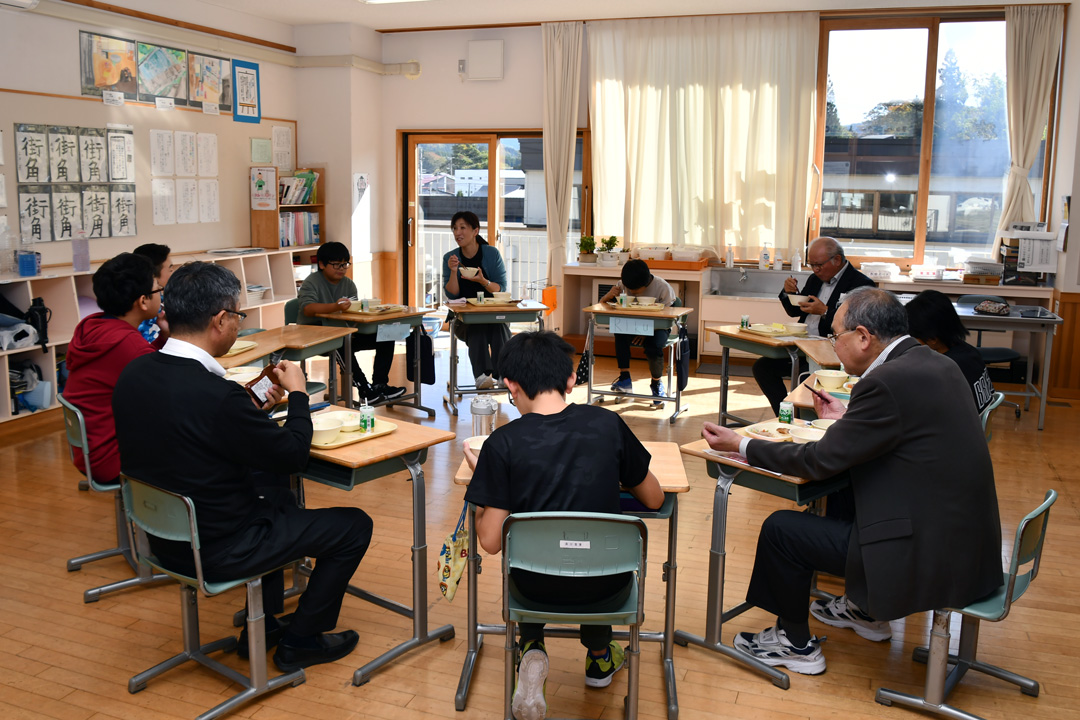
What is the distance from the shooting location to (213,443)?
2.63 m

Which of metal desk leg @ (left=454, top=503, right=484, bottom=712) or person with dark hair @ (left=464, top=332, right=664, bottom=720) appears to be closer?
person with dark hair @ (left=464, top=332, right=664, bottom=720)

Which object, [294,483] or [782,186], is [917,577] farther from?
[782,186]

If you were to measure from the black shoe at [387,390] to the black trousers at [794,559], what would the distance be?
4.10 m

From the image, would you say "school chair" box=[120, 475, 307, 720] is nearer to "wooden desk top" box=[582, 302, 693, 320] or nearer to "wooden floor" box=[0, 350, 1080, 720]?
"wooden floor" box=[0, 350, 1080, 720]

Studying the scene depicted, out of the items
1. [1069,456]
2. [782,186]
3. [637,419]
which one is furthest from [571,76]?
[1069,456]

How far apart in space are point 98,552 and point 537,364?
103 inches

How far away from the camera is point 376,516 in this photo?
4531mm

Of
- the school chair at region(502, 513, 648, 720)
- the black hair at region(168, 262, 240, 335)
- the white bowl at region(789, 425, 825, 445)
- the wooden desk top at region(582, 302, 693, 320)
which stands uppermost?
the black hair at region(168, 262, 240, 335)

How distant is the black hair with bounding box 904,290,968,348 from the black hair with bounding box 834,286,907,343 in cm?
95

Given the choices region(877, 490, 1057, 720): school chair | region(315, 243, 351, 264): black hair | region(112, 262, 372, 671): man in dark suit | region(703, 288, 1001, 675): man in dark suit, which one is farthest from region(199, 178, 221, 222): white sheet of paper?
region(877, 490, 1057, 720): school chair

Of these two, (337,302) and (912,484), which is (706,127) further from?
(912,484)

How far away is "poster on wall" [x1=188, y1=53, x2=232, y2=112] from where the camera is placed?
757 cm

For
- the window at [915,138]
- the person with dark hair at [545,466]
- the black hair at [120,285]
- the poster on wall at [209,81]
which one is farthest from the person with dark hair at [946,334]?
the poster on wall at [209,81]

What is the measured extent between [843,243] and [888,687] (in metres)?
6.14
